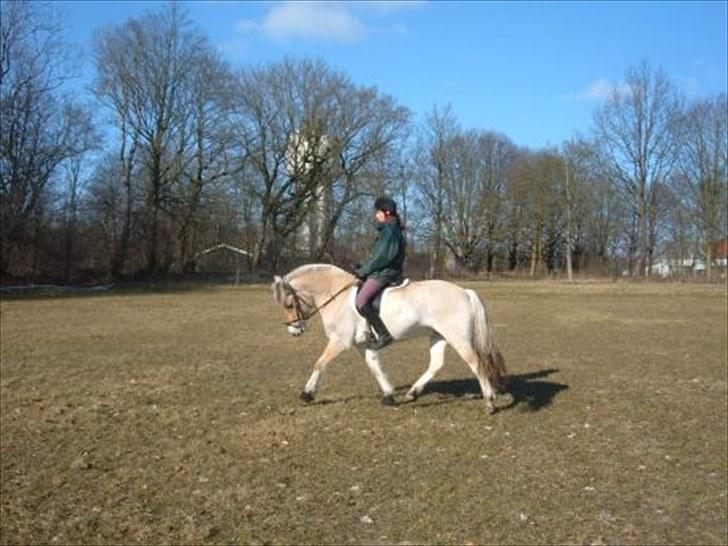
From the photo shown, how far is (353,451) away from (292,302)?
271cm

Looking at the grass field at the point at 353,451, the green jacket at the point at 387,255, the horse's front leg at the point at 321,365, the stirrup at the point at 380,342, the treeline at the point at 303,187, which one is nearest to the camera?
the grass field at the point at 353,451

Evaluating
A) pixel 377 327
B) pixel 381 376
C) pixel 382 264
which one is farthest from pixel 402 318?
pixel 381 376

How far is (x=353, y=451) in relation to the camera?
25.6ft

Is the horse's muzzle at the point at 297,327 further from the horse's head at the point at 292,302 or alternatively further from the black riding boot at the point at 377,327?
the black riding boot at the point at 377,327

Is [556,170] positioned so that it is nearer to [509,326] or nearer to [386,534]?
[509,326]

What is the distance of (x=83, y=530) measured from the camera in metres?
5.66

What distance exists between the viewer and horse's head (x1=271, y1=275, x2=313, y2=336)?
9.95 meters

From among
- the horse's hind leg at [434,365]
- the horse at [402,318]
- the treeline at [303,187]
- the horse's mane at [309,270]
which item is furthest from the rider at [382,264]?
the treeline at [303,187]

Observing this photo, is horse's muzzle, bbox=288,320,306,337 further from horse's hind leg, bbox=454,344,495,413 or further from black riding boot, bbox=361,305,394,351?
horse's hind leg, bbox=454,344,495,413

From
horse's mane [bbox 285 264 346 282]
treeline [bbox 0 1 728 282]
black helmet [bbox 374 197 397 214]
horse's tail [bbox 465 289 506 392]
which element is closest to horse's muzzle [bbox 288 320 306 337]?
horse's mane [bbox 285 264 346 282]

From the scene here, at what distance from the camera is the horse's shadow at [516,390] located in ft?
34.0

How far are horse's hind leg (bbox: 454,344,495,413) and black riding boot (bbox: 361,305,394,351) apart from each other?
34.3 inches

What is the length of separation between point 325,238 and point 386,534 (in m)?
59.2

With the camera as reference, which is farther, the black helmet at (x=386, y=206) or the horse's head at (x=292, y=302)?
the horse's head at (x=292, y=302)
